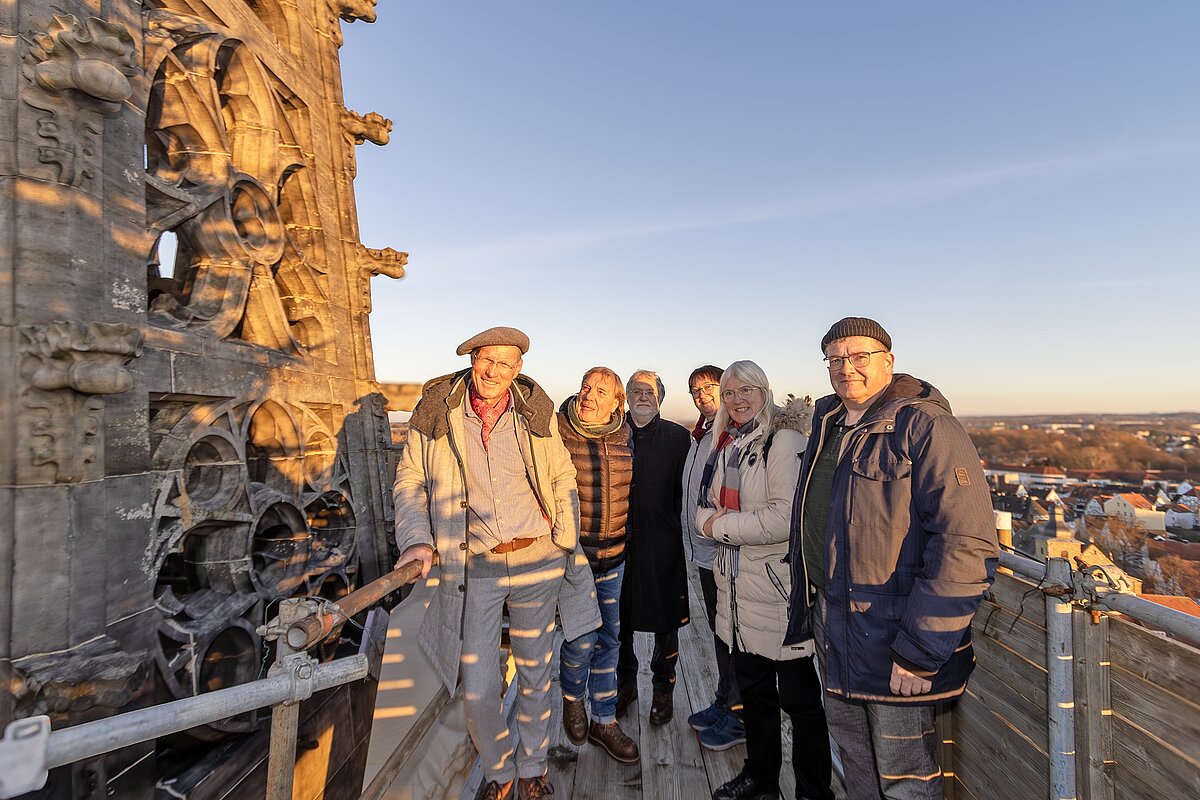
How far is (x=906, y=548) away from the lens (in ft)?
6.37

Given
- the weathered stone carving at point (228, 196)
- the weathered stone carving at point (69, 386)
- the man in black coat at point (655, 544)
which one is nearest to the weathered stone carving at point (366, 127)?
the weathered stone carving at point (228, 196)

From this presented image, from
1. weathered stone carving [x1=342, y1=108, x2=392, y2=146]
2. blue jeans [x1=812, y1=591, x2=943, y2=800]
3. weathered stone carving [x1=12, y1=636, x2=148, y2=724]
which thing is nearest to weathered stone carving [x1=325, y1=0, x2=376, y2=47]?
weathered stone carving [x1=342, y1=108, x2=392, y2=146]

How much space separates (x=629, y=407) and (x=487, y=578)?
1516mm

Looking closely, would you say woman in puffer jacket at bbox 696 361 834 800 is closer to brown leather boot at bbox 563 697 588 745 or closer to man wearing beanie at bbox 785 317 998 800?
man wearing beanie at bbox 785 317 998 800

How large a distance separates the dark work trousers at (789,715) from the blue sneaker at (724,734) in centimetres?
51

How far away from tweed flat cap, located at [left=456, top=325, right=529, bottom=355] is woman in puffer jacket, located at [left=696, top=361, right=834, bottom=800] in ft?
Result: 3.64

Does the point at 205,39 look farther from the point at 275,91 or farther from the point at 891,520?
the point at 891,520

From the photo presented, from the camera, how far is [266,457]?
5352 mm

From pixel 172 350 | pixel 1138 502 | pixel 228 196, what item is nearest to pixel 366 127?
pixel 228 196

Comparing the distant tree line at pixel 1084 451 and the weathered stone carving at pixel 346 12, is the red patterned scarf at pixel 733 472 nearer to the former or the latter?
the weathered stone carving at pixel 346 12

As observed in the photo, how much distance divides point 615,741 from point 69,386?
3.52 metres

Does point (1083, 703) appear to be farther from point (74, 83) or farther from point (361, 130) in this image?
point (361, 130)

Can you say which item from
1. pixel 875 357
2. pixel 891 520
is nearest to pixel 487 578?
pixel 891 520

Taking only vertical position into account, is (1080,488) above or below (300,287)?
below
